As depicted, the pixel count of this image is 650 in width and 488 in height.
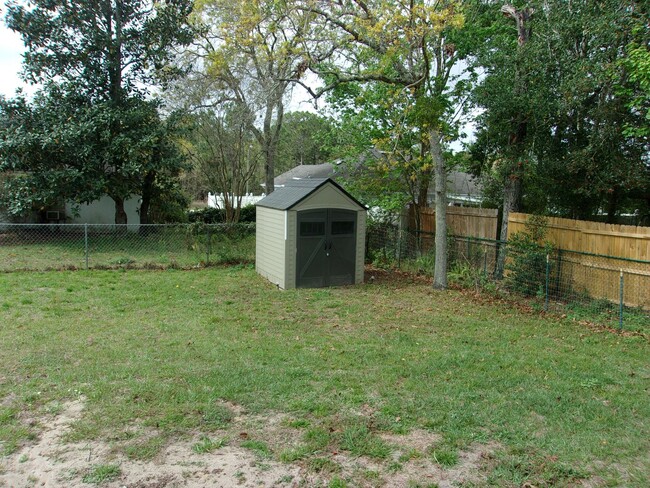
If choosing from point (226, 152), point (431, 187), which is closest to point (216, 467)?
point (431, 187)

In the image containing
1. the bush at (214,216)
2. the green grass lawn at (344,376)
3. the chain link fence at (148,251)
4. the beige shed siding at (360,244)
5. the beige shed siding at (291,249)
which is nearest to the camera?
the green grass lawn at (344,376)

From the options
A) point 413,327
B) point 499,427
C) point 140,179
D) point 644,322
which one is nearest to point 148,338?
point 413,327

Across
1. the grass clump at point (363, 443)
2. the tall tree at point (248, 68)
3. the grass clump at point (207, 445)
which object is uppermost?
the tall tree at point (248, 68)

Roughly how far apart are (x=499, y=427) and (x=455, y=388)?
33.2 inches

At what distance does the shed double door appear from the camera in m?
10.2

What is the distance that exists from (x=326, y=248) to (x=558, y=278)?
4.80 m

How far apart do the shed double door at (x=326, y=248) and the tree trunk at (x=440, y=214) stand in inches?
74.4

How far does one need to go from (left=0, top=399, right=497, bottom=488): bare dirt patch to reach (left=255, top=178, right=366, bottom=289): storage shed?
650cm

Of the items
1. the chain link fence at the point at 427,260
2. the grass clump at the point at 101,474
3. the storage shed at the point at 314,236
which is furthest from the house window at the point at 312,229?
the grass clump at the point at 101,474

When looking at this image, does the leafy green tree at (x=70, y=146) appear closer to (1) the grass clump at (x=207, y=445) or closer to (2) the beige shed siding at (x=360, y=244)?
(2) the beige shed siding at (x=360, y=244)

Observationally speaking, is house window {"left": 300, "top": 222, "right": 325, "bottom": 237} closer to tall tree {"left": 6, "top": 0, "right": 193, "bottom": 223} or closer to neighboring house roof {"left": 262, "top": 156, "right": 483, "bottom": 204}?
neighboring house roof {"left": 262, "top": 156, "right": 483, "bottom": 204}

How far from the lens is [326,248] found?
10.5m

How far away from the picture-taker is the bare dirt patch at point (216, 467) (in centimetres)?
320

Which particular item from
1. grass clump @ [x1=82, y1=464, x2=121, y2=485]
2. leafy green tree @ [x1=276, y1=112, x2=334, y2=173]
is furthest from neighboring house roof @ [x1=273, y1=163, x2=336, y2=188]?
grass clump @ [x1=82, y1=464, x2=121, y2=485]
